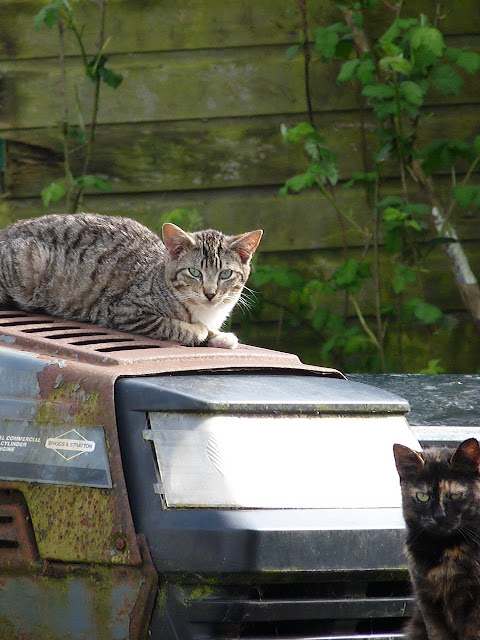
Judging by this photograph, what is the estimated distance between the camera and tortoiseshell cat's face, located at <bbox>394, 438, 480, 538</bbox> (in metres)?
2.15

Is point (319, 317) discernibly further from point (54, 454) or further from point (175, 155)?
point (54, 454)

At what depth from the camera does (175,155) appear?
200 inches

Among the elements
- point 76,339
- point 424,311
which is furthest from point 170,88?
point 76,339

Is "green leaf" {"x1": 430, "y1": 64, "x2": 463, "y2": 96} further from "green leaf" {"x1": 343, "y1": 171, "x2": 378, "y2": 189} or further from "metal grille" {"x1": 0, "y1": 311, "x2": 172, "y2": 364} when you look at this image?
"metal grille" {"x1": 0, "y1": 311, "x2": 172, "y2": 364}

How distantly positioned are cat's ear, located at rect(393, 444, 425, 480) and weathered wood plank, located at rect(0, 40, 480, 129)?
10.7 feet

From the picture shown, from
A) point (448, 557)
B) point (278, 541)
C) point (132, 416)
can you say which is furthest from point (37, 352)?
point (448, 557)

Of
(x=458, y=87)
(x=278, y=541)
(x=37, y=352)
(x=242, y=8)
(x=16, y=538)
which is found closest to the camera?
(x=278, y=541)

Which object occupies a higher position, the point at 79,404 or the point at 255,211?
the point at 79,404

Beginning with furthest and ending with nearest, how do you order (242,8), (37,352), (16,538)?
(242,8), (37,352), (16,538)

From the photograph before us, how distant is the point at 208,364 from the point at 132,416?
1.11 feet

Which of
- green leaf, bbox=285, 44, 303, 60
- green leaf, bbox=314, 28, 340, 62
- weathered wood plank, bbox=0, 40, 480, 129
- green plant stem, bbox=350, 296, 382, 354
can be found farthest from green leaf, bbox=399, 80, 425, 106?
green plant stem, bbox=350, 296, 382, 354

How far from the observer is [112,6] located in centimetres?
508

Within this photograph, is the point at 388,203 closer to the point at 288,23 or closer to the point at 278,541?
the point at 288,23

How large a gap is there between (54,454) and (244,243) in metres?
1.65
